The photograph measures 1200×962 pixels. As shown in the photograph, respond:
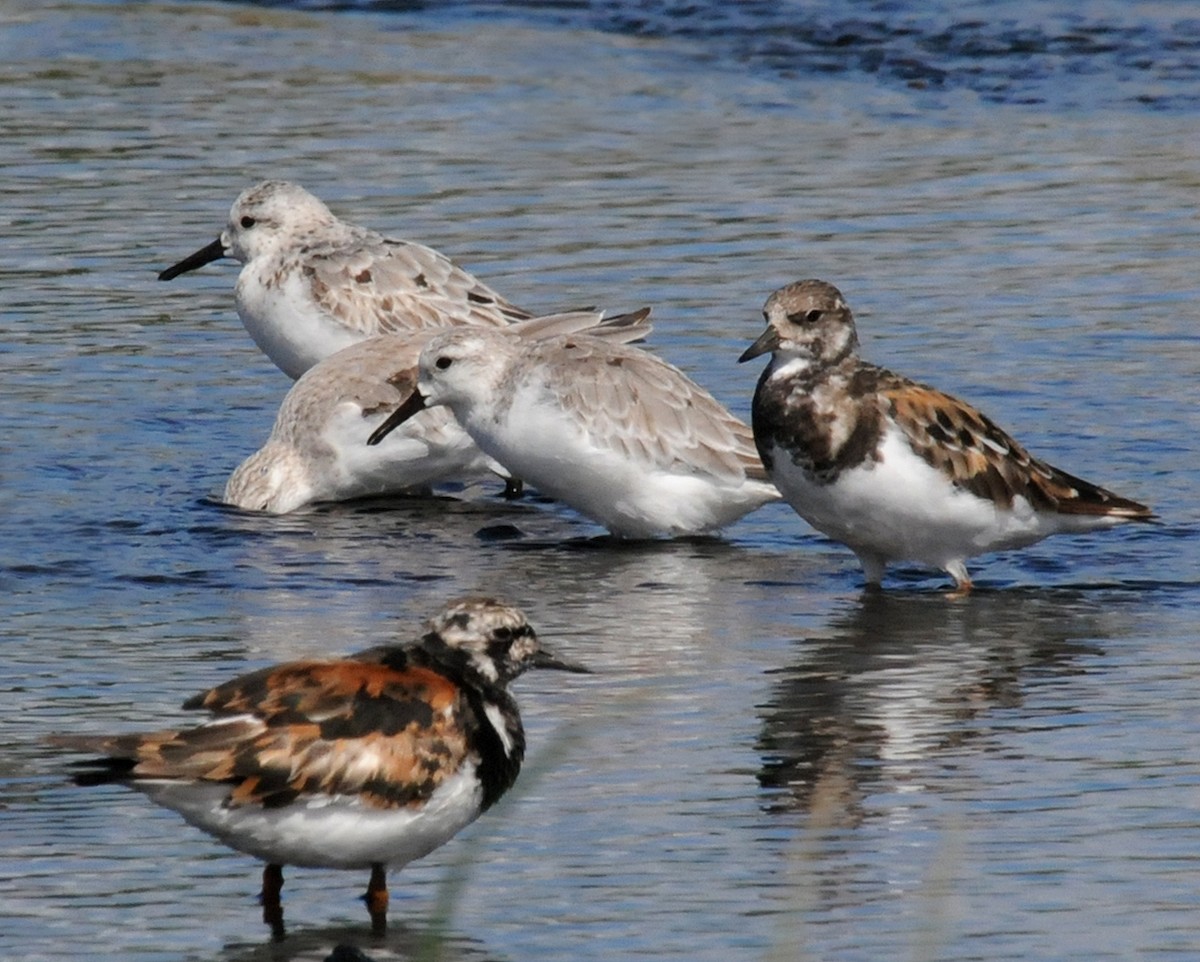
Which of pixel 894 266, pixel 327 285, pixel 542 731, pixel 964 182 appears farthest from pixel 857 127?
pixel 542 731

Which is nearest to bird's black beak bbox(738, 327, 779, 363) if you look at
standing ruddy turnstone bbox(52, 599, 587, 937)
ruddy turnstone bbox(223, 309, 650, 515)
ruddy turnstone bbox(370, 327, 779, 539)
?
ruddy turnstone bbox(370, 327, 779, 539)

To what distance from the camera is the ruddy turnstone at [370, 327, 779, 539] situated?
10406 mm

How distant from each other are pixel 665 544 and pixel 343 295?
296 centimetres

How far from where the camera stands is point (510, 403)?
10500mm

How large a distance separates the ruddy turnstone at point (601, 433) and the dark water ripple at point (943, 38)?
756cm

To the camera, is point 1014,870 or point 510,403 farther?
point 510,403

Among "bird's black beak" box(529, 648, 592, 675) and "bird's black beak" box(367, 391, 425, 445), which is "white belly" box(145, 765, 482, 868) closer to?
"bird's black beak" box(529, 648, 592, 675)

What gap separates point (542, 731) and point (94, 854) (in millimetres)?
1557

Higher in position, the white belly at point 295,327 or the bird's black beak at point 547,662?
the bird's black beak at point 547,662

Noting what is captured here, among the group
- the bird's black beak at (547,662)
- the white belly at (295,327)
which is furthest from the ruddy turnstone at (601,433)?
the bird's black beak at (547,662)

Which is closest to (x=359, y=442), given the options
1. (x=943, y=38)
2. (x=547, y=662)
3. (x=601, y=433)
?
(x=601, y=433)

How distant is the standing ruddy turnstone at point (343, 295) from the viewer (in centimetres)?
1273

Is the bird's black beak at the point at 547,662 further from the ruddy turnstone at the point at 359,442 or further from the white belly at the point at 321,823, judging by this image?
the ruddy turnstone at the point at 359,442

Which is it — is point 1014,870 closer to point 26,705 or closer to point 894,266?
point 26,705
